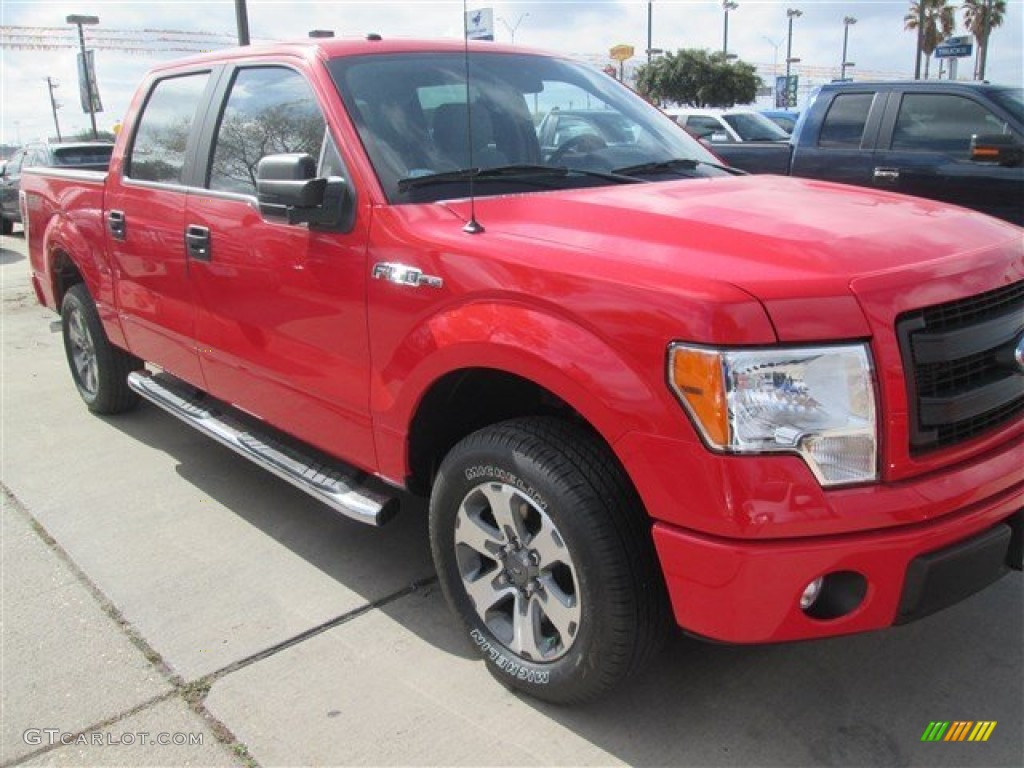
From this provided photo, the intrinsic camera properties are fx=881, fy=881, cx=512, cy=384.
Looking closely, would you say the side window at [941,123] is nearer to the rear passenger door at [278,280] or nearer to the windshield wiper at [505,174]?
the windshield wiper at [505,174]

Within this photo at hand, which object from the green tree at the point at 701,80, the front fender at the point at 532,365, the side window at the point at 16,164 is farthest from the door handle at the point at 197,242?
the green tree at the point at 701,80

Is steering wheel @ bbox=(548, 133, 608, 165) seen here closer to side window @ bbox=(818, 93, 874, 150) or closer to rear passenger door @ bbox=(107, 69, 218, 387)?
rear passenger door @ bbox=(107, 69, 218, 387)

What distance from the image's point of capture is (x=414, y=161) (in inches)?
A: 119

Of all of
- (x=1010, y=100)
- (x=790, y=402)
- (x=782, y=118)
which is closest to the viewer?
(x=790, y=402)

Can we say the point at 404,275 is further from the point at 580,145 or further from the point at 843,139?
the point at 843,139

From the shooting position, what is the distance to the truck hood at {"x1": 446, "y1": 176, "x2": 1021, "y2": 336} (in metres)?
2.10

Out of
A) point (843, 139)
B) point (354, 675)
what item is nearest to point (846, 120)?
point (843, 139)

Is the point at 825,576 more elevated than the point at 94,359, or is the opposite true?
the point at 825,576

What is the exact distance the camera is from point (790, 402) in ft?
6.56

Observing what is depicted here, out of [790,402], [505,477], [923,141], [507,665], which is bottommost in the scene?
[507,665]

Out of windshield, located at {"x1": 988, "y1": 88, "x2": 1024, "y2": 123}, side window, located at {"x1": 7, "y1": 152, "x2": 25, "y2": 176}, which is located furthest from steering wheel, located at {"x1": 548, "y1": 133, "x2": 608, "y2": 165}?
side window, located at {"x1": 7, "y1": 152, "x2": 25, "y2": 176}

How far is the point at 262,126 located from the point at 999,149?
18.0ft

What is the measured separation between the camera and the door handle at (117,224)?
174 inches

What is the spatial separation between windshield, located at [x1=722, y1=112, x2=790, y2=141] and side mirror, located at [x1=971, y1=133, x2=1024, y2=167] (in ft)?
26.4
